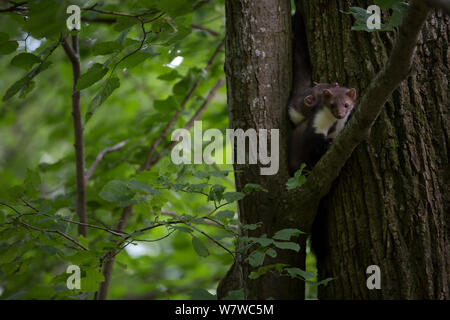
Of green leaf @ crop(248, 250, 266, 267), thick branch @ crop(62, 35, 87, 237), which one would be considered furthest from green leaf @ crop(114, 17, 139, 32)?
green leaf @ crop(248, 250, 266, 267)

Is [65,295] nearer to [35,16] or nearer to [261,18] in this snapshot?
[35,16]

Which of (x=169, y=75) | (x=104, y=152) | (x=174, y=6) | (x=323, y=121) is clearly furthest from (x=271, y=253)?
(x=104, y=152)

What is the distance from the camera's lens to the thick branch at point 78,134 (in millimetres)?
3006

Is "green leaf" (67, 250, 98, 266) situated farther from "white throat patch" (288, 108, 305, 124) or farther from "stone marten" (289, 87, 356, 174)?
"white throat patch" (288, 108, 305, 124)

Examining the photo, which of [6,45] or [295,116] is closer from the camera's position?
[6,45]

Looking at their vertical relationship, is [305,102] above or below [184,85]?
below

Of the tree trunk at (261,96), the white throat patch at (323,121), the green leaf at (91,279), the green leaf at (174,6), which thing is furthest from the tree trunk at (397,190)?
the green leaf at (91,279)

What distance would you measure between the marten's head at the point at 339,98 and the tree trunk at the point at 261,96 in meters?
0.28

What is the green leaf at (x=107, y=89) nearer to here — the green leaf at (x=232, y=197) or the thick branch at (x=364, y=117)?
the green leaf at (x=232, y=197)

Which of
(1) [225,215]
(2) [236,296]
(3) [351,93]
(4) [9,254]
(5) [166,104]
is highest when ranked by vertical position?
(5) [166,104]

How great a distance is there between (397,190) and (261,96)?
0.94 meters

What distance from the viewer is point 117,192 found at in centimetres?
261

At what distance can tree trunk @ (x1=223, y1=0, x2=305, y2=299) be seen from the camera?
2580 mm

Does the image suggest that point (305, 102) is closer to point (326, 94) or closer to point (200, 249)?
point (326, 94)
